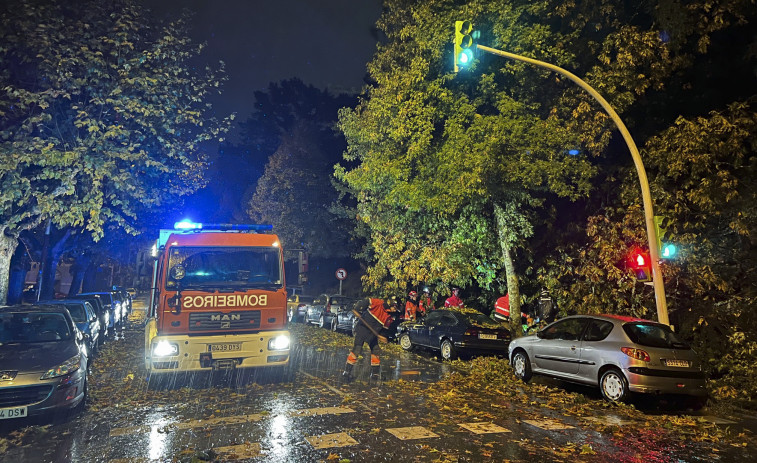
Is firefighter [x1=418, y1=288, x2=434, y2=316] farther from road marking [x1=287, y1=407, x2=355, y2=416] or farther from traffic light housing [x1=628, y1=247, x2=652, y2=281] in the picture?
road marking [x1=287, y1=407, x2=355, y2=416]

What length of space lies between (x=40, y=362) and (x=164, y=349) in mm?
2149

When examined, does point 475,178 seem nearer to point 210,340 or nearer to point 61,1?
point 210,340

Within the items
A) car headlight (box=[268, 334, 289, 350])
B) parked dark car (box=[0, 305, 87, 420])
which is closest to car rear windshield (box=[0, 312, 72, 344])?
parked dark car (box=[0, 305, 87, 420])

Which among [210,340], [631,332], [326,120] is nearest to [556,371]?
[631,332]

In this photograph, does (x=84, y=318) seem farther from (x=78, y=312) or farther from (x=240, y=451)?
(x=240, y=451)

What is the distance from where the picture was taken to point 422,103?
16234mm

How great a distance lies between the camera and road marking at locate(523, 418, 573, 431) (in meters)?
7.59

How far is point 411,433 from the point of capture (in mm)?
7062

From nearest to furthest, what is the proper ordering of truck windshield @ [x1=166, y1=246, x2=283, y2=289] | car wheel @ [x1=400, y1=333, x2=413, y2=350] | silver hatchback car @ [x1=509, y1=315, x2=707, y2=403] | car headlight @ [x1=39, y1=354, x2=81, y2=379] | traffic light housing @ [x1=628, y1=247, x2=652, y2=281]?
car headlight @ [x1=39, y1=354, x2=81, y2=379] < silver hatchback car @ [x1=509, y1=315, x2=707, y2=403] < truck windshield @ [x1=166, y1=246, x2=283, y2=289] < traffic light housing @ [x1=628, y1=247, x2=652, y2=281] < car wheel @ [x1=400, y1=333, x2=413, y2=350]

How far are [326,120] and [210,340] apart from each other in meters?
46.7

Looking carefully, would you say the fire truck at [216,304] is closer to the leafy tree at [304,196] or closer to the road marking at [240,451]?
the road marking at [240,451]

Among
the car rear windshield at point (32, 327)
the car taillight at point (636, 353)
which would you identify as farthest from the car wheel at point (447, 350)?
the car rear windshield at point (32, 327)

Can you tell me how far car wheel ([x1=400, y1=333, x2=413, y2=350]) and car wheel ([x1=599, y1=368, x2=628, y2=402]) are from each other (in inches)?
319

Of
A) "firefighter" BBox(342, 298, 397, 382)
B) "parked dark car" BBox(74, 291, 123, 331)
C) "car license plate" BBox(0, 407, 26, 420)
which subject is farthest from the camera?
"parked dark car" BBox(74, 291, 123, 331)
